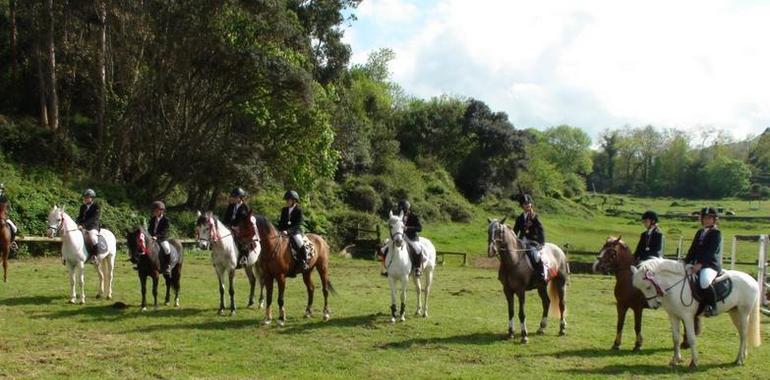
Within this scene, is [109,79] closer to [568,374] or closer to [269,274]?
[269,274]

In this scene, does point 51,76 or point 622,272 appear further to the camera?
point 51,76

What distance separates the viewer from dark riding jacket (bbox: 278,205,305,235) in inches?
542

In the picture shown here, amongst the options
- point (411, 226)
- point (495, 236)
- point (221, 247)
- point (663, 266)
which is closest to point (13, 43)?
point (221, 247)

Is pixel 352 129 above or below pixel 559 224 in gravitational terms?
above

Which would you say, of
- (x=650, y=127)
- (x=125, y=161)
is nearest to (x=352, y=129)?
(x=125, y=161)

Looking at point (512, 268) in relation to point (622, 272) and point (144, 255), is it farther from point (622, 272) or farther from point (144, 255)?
point (144, 255)

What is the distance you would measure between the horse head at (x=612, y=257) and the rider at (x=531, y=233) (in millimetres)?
1107

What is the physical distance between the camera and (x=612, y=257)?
11.6 metres

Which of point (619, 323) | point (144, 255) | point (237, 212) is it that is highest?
point (237, 212)

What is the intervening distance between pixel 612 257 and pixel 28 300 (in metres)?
13.3

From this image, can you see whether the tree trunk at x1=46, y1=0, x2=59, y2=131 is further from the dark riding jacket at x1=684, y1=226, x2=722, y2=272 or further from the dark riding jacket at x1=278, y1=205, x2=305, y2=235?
the dark riding jacket at x1=684, y1=226, x2=722, y2=272

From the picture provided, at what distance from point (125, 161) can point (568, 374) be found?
28778 mm

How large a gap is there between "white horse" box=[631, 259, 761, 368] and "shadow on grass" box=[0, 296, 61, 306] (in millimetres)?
13169

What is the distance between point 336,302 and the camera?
16578 mm
